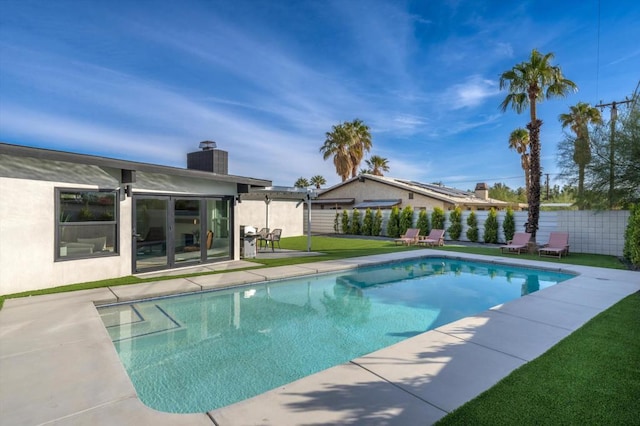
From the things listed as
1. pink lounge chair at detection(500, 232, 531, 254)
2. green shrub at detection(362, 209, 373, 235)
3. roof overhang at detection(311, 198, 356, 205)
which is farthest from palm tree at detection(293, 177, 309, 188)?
pink lounge chair at detection(500, 232, 531, 254)

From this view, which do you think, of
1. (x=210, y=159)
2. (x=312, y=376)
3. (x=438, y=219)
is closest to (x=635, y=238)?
(x=438, y=219)

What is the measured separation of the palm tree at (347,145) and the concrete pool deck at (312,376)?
2873 centimetres

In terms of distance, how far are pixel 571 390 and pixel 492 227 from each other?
1554cm

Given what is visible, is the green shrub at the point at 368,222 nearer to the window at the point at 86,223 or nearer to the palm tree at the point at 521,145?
the window at the point at 86,223

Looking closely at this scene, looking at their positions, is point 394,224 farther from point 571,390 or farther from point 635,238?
point 571,390

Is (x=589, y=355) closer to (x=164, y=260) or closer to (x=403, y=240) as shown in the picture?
(x=164, y=260)

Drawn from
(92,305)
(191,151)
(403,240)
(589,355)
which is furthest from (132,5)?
(403,240)

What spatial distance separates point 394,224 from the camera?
68.7ft

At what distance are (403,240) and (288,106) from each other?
9.64 metres

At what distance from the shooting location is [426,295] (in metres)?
8.53

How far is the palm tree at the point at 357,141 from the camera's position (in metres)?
34.5

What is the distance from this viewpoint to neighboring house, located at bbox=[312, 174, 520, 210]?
78.2ft

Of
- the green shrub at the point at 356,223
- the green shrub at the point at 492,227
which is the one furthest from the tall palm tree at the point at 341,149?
the green shrub at the point at 492,227

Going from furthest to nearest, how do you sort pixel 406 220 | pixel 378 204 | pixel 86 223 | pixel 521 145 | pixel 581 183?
pixel 521 145
pixel 378 204
pixel 406 220
pixel 581 183
pixel 86 223
